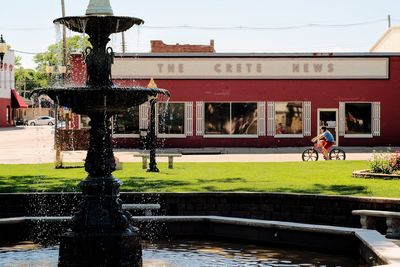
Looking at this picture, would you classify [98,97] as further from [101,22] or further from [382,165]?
[382,165]

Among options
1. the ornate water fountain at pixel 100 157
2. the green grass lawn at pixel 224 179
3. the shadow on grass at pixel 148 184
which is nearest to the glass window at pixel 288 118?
the green grass lawn at pixel 224 179

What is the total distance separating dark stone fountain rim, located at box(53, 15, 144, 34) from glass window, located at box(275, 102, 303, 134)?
33.2m

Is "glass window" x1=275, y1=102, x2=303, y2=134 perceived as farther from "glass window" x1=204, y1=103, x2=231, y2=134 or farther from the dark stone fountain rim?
the dark stone fountain rim

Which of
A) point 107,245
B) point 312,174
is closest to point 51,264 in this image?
point 107,245

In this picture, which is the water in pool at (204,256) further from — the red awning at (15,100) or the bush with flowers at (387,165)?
the red awning at (15,100)

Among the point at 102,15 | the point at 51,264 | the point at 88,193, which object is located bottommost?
the point at 51,264

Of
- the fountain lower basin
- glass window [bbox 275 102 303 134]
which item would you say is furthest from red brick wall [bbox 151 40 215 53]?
the fountain lower basin

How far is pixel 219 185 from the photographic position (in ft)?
62.3

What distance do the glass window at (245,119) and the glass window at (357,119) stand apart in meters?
5.16

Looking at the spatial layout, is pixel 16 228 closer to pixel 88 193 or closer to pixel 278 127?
pixel 88 193

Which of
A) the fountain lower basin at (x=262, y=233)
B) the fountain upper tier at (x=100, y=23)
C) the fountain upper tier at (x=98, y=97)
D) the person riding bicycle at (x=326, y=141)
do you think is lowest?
the fountain lower basin at (x=262, y=233)

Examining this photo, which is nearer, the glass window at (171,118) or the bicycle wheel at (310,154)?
the bicycle wheel at (310,154)

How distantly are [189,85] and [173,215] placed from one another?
29156 millimetres

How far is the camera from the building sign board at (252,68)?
144 feet
